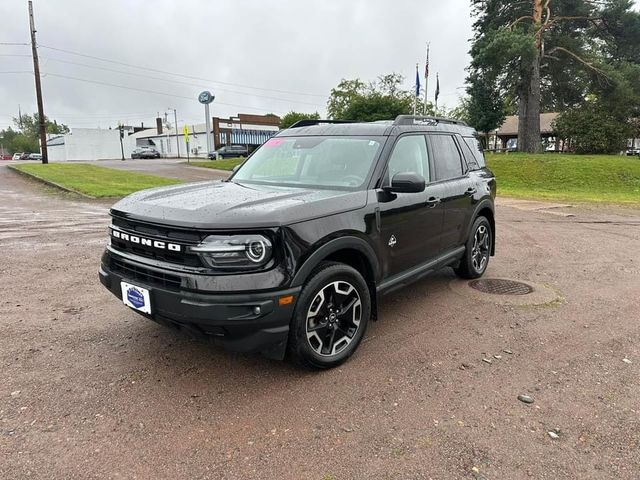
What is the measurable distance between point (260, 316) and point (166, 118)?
307 ft

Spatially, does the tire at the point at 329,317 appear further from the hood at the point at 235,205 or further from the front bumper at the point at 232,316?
the hood at the point at 235,205

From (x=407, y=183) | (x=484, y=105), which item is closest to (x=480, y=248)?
(x=407, y=183)

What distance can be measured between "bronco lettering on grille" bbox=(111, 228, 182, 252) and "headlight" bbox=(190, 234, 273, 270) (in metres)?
0.20

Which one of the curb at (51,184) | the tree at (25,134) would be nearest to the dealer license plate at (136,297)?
the curb at (51,184)

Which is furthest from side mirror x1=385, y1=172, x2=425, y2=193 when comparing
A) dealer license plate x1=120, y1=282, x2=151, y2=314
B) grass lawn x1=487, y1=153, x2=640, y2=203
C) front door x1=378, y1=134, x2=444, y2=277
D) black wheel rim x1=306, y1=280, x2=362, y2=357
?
grass lawn x1=487, y1=153, x2=640, y2=203

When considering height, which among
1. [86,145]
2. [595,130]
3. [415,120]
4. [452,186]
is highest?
[86,145]

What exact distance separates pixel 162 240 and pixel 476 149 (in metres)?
4.41

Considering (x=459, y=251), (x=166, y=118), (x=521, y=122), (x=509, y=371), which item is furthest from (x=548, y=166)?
(x=166, y=118)

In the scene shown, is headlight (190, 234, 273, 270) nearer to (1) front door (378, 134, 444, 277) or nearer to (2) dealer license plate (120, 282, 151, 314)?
(2) dealer license plate (120, 282, 151, 314)

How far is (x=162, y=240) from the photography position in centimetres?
315

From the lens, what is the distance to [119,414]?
9.62ft

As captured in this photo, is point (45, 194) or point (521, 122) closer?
point (45, 194)

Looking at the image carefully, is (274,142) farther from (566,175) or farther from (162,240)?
(566,175)

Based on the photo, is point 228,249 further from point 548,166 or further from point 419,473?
point 548,166
